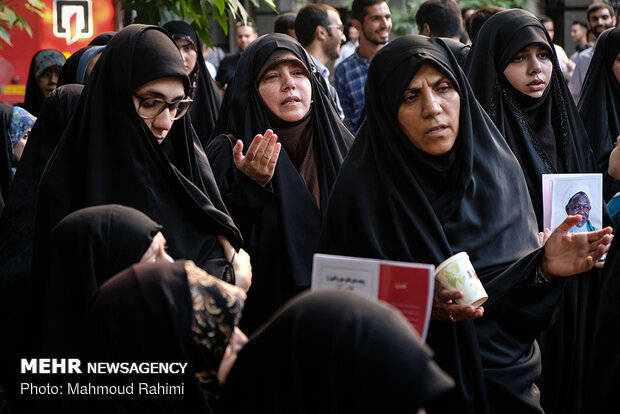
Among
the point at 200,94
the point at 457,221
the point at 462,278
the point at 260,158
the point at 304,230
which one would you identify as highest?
the point at 200,94

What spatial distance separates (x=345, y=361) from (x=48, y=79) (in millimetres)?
5653

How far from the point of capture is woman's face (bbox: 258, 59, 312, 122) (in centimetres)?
475

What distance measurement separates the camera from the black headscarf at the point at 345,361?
1940 millimetres

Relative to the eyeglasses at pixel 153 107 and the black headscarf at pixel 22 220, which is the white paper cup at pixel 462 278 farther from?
the black headscarf at pixel 22 220

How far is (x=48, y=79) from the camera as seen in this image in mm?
7078

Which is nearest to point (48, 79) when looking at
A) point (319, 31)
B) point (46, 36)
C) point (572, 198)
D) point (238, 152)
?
point (46, 36)

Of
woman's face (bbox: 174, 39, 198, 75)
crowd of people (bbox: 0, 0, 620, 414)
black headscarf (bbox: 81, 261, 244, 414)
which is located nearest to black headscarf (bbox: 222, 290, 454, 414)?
crowd of people (bbox: 0, 0, 620, 414)

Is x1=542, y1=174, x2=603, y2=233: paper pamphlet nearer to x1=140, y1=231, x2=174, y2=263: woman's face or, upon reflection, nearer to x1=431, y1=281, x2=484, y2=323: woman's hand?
x1=431, y1=281, x2=484, y2=323: woman's hand

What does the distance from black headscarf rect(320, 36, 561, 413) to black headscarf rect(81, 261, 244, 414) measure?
1114mm

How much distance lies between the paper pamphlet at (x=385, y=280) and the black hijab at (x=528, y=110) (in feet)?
7.04

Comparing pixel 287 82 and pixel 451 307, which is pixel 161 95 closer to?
pixel 287 82

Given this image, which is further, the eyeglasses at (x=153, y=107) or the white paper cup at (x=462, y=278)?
the eyeglasses at (x=153, y=107)

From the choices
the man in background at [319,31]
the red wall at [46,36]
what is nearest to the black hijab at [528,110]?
the man in background at [319,31]

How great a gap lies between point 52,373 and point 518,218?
1800mm
